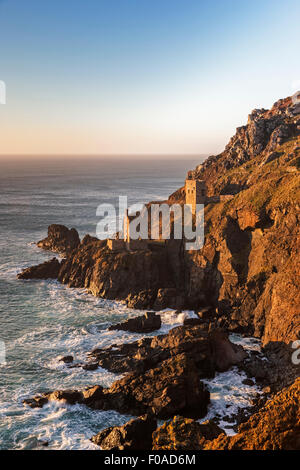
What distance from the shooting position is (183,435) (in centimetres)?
2478

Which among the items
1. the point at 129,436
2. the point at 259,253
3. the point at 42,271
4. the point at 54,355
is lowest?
the point at 54,355

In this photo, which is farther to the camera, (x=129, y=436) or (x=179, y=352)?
(x=179, y=352)

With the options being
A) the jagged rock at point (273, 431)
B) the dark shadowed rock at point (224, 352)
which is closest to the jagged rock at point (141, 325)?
the dark shadowed rock at point (224, 352)

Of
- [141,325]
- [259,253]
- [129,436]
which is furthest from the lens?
[259,253]

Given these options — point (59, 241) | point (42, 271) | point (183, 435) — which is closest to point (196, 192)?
point (42, 271)

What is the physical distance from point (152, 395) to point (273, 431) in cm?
1977

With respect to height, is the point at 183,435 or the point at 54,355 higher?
the point at 183,435

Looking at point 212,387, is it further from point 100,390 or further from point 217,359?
point 100,390

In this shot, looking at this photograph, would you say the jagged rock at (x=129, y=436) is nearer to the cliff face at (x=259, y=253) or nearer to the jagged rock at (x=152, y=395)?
the jagged rock at (x=152, y=395)

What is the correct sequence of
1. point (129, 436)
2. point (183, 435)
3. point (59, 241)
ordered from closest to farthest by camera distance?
1. point (183, 435)
2. point (129, 436)
3. point (59, 241)

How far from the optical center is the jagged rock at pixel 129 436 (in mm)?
30391

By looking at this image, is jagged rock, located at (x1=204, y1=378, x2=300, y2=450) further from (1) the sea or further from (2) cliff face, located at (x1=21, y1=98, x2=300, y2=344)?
(2) cliff face, located at (x1=21, y1=98, x2=300, y2=344)

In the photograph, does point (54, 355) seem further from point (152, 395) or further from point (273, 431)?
A: point (273, 431)
